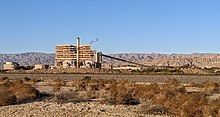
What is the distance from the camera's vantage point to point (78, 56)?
498 feet

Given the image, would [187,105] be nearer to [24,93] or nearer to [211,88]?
[24,93]

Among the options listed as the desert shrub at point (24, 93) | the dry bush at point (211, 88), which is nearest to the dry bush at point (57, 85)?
the desert shrub at point (24, 93)

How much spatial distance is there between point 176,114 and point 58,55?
151900 millimetres

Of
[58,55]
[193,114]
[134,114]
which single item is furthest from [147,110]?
[58,55]

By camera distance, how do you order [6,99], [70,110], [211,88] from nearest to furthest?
[70,110]
[6,99]
[211,88]

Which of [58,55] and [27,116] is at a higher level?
[58,55]

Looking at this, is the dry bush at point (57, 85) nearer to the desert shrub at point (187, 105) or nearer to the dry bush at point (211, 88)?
the dry bush at point (211, 88)

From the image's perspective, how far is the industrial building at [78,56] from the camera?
15162 centimetres

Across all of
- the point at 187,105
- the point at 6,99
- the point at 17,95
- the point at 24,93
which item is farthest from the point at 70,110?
the point at 24,93

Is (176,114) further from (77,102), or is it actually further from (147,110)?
(77,102)

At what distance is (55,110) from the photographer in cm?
2291

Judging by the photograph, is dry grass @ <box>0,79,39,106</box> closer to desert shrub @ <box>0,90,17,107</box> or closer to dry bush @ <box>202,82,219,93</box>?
desert shrub @ <box>0,90,17,107</box>

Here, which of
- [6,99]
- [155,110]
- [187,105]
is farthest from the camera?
[6,99]

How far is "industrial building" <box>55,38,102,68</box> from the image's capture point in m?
152
